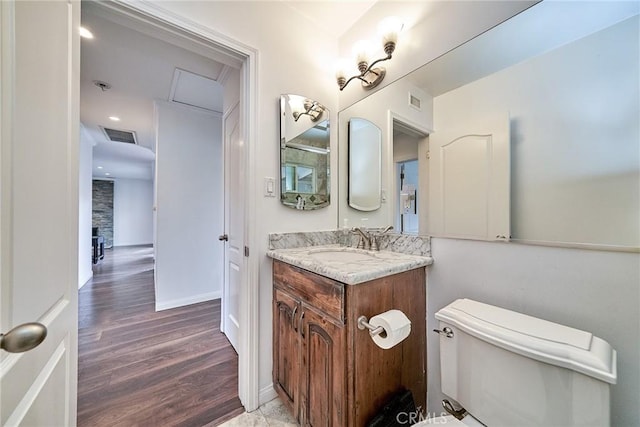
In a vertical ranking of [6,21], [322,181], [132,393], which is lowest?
[132,393]

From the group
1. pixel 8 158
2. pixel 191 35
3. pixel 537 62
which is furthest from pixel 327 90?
pixel 8 158

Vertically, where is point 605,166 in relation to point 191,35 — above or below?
below

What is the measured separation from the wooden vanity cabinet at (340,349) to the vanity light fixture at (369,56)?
1.20 meters

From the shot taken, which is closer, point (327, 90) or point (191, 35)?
point (191, 35)

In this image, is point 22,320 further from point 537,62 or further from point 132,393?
point 537,62

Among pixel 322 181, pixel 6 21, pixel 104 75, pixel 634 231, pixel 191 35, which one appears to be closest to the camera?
pixel 6 21

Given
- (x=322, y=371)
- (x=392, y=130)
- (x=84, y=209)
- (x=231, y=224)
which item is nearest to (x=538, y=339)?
(x=322, y=371)

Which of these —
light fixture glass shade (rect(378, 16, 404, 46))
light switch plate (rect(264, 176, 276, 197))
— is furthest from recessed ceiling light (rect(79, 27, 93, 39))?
light fixture glass shade (rect(378, 16, 404, 46))

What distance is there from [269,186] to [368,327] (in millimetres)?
934

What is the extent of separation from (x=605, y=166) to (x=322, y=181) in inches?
50.0

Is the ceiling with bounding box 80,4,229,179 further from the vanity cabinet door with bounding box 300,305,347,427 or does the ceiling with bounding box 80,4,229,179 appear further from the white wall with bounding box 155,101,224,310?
the vanity cabinet door with bounding box 300,305,347,427

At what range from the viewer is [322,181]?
1.63 m

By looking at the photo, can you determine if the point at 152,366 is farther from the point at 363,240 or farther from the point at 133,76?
the point at 133,76

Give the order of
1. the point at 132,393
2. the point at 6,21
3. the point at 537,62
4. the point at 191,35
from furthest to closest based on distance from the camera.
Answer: the point at 132,393 < the point at 191,35 < the point at 537,62 < the point at 6,21
